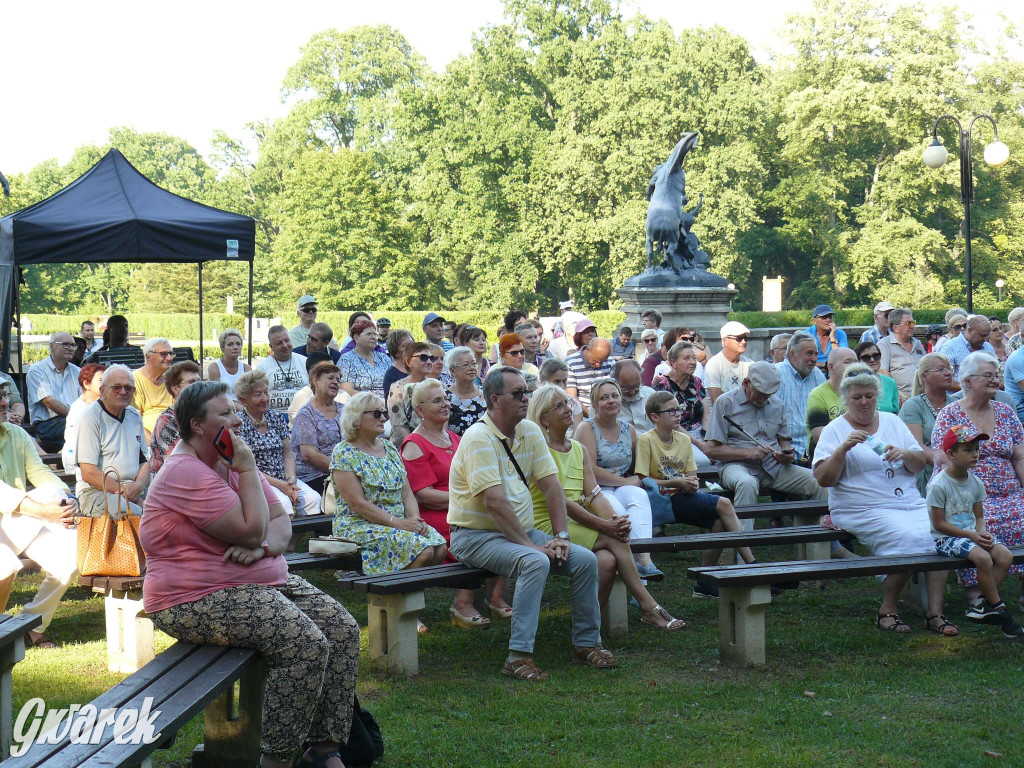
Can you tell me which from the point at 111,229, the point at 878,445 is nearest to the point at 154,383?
the point at 111,229

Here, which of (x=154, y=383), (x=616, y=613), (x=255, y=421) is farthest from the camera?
(x=154, y=383)

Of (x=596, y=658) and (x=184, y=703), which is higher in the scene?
(x=184, y=703)

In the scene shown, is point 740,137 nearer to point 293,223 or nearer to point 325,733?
point 293,223

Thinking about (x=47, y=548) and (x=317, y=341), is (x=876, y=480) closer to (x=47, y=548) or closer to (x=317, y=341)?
(x=47, y=548)

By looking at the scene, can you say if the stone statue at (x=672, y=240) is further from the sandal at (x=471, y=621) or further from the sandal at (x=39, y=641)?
the sandal at (x=39, y=641)

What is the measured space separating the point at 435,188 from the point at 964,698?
3882 cm

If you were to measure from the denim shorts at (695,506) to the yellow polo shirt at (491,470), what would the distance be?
4.92ft

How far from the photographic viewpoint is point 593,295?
137 ft

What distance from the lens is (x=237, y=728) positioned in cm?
423

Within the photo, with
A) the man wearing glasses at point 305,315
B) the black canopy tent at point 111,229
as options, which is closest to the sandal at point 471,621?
the black canopy tent at point 111,229

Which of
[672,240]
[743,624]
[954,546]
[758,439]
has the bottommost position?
[743,624]

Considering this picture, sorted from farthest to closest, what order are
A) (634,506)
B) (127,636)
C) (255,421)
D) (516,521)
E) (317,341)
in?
(317,341), (255,421), (634,506), (516,521), (127,636)

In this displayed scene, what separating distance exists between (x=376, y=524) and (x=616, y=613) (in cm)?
149

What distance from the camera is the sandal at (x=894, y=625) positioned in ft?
20.3
